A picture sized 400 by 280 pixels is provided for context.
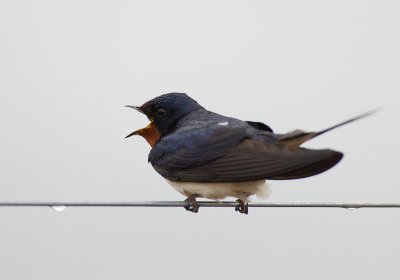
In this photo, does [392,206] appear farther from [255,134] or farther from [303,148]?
[255,134]

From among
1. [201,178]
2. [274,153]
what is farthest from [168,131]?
[274,153]

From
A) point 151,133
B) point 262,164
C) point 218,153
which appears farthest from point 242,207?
point 151,133

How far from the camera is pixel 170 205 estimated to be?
6.64 feet

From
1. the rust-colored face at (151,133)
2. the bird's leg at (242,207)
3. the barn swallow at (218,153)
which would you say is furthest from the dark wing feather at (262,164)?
the rust-colored face at (151,133)

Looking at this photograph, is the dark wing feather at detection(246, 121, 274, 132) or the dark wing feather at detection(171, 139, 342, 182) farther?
the dark wing feather at detection(246, 121, 274, 132)

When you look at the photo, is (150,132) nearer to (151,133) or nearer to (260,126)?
(151,133)

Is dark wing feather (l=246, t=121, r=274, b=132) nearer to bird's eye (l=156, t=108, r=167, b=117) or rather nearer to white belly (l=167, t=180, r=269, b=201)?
white belly (l=167, t=180, r=269, b=201)

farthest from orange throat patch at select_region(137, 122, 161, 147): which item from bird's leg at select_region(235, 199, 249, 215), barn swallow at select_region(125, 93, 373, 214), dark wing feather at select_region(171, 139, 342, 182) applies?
bird's leg at select_region(235, 199, 249, 215)

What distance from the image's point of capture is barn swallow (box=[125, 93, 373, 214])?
7.95ft

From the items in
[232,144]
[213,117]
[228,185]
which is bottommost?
[228,185]

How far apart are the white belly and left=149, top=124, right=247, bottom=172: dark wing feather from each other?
0.32 feet

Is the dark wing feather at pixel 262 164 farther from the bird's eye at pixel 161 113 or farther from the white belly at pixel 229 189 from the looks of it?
the bird's eye at pixel 161 113

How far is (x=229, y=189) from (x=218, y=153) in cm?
15

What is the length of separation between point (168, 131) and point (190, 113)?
0.15 metres
